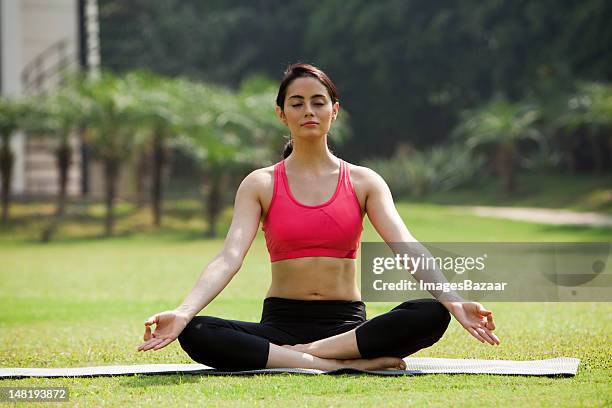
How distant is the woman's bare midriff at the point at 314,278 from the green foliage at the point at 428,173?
859 inches

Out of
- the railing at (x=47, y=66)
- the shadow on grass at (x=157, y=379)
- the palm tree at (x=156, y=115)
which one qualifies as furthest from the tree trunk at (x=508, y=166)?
the shadow on grass at (x=157, y=379)

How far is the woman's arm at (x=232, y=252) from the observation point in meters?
4.61

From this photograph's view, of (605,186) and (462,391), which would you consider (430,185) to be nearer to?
(605,186)

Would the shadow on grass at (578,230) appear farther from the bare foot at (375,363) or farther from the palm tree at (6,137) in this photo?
the bare foot at (375,363)

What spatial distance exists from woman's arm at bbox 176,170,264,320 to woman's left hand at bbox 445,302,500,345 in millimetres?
1052

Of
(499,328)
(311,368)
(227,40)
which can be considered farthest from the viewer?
(227,40)

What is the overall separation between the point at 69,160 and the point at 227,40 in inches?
659

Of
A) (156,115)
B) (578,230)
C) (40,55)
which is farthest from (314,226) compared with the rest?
(40,55)

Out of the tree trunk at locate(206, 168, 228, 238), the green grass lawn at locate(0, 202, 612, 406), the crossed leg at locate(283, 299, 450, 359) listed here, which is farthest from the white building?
the crossed leg at locate(283, 299, 450, 359)

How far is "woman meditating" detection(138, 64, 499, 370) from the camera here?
15.5 feet

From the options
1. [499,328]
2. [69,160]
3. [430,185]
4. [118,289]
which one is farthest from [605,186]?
[499,328]

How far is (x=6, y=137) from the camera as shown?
2069 centimetres

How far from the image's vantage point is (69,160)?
2052cm

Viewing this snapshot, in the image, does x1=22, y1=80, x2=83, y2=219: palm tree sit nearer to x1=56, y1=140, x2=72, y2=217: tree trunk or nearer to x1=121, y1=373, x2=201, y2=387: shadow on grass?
x1=56, y1=140, x2=72, y2=217: tree trunk
